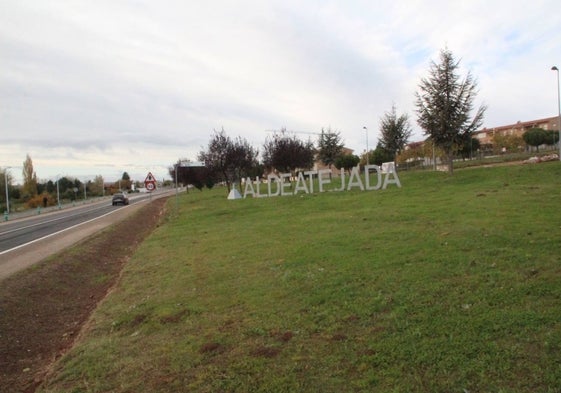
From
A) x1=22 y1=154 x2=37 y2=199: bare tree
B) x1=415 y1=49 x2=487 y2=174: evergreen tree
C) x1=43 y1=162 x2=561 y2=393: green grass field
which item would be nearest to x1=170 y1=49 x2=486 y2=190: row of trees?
x1=415 y1=49 x2=487 y2=174: evergreen tree

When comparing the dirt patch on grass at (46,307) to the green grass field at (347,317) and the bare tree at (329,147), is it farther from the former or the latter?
the bare tree at (329,147)

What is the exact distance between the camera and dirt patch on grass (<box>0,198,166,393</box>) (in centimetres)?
595

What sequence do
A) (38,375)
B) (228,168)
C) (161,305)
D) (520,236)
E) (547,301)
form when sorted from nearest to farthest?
(547,301)
(38,375)
(161,305)
(520,236)
(228,168)

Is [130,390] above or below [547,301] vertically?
below

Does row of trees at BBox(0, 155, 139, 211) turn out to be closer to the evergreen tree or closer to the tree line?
the tree line

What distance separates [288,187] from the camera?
1268 inches

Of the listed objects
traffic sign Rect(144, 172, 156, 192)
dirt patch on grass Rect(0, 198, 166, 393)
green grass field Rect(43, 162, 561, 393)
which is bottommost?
dirt patch on grass Rect(0, 198, 166, 393)

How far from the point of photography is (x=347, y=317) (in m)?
5.33

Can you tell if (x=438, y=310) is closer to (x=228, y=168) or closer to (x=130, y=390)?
(x=130, y=390)

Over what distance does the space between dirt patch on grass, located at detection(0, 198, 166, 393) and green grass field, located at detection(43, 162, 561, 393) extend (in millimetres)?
561

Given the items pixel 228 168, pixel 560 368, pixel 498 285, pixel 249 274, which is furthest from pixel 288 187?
pixel 560 368

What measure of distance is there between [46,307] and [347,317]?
6459 millimetres

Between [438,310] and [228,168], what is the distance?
37894mm

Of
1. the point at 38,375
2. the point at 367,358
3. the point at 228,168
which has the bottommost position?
the point at 38,375
